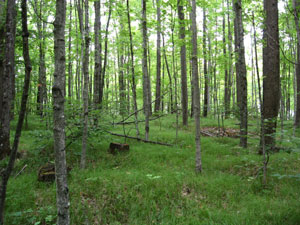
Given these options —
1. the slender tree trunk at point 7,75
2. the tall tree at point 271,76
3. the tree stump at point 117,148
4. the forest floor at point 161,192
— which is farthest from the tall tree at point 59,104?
the tall tree at point 271,76

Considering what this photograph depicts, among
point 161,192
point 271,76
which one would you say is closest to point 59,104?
point 161,192

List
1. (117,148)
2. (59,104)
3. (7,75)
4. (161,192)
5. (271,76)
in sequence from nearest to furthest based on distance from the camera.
Result: 1. (59,104)
2. (161,192)
3. (7,75)
4. (271,76)
5. (117,148)

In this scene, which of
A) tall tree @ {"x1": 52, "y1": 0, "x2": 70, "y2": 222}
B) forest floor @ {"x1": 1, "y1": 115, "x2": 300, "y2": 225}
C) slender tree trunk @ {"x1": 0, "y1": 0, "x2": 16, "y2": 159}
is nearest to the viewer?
tall tree @ {"x1": 52, "y1": 0, "x2": 70, "y2": 222}

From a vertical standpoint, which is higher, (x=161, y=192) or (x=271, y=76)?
(x=271, y=76)

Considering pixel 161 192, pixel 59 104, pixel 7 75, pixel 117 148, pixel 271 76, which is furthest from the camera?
pixel 117 148

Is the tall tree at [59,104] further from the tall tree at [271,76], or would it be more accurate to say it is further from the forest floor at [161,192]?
the tall tree at [271,76]

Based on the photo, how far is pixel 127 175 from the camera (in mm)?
4539

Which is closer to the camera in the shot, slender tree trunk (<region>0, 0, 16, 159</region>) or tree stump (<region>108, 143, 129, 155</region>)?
slender tree trunk (<region>0, 0, 16, 159</region>)

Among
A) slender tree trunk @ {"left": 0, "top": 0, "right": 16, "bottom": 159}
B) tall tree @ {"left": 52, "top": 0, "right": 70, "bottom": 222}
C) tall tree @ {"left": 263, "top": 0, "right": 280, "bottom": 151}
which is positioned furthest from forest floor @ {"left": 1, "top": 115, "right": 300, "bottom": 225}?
tall tree @ {"left": 52, "top": 0, "right": 70, "bottom": 222}

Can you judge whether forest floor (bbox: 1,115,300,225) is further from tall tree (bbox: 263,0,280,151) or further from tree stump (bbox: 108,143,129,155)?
tall tree (bbox: 263,0,280,151)

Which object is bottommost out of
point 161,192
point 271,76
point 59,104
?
point 161,192

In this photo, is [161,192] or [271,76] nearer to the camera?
[161,192]

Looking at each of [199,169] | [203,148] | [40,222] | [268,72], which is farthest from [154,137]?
[40,222]

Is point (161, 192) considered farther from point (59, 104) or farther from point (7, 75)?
point (7, 75)
